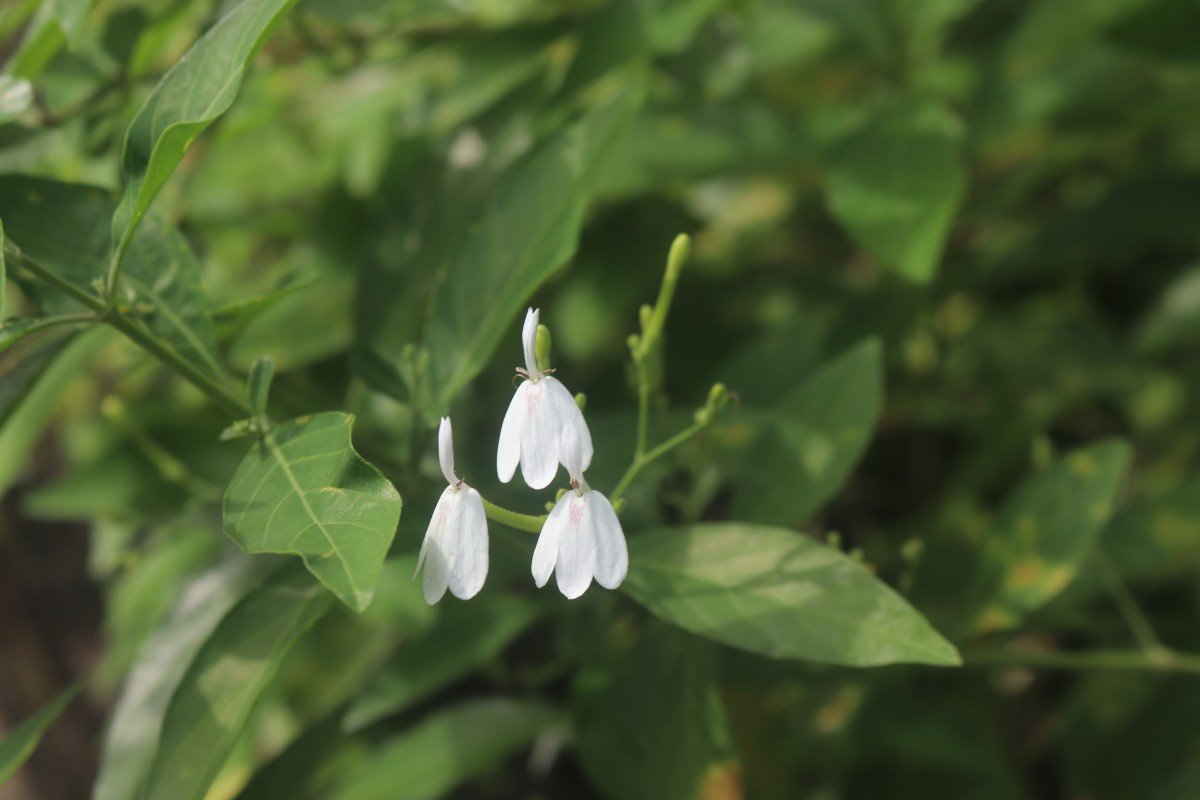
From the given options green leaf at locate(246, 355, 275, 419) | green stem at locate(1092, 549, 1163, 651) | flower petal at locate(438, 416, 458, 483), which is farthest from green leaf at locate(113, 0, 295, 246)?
green stem at locate(1092, 549, 1163, 651)

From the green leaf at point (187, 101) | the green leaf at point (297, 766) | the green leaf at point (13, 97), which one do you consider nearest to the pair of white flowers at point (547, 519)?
the green leaf at point (187, 101)

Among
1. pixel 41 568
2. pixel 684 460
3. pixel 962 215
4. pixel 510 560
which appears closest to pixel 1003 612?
pixel 684 460

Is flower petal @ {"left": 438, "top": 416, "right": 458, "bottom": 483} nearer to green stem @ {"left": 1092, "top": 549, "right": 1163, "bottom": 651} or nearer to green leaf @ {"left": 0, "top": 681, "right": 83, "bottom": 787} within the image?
green leaf @ {"left": 0, "top": 681, "right": 83, "bottom": 787}

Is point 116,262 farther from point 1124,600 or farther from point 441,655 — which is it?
point 1124,600

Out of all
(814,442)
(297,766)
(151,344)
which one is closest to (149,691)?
(297,766)

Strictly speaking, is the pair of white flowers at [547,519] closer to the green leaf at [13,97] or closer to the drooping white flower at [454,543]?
the drooping white flower at [454,543]

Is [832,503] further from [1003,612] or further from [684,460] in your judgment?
[684,460]
